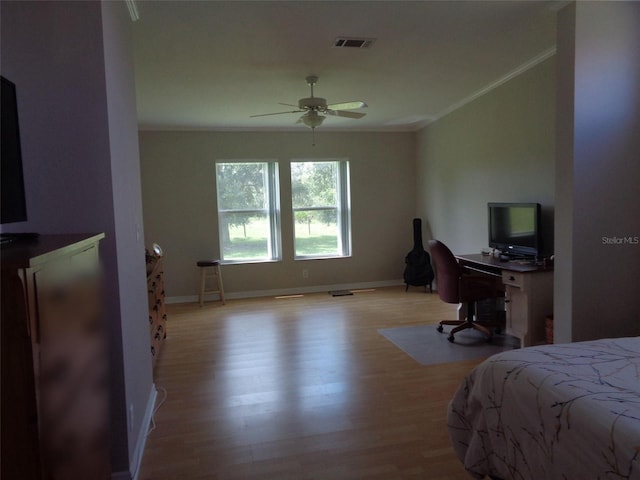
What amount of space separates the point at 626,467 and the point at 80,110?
2.17 meters

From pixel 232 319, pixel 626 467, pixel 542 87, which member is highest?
pixel 542 87

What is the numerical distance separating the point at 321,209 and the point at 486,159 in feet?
8.35

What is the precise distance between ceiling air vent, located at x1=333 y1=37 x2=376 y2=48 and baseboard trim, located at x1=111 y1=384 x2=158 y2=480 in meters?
2.69

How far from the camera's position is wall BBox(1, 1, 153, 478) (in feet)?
5.70

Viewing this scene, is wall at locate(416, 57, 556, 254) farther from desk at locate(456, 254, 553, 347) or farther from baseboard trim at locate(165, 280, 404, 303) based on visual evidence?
baseboard trim at locate(165, 280, 404, 303)

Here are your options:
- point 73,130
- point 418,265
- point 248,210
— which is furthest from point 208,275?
point 73,130

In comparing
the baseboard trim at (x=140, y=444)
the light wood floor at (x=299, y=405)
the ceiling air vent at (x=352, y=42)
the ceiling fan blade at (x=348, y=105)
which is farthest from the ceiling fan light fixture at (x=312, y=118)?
the baseboard trim at (x=140, y=444)

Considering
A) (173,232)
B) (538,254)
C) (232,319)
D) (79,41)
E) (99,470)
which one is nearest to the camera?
(99,470)

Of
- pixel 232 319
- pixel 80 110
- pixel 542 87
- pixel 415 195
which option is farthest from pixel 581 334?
pixel 415 195

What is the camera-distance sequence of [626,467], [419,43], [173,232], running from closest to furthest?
[626,467]
[419,43]
[173,232]

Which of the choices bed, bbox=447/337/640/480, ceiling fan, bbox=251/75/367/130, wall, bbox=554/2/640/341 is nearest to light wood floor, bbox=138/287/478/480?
bed, bbox=447/337/640/480

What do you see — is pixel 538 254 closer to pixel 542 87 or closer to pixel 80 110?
pixel 542 87

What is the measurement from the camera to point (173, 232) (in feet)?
19.5

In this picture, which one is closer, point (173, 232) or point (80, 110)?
point (80, 110)
